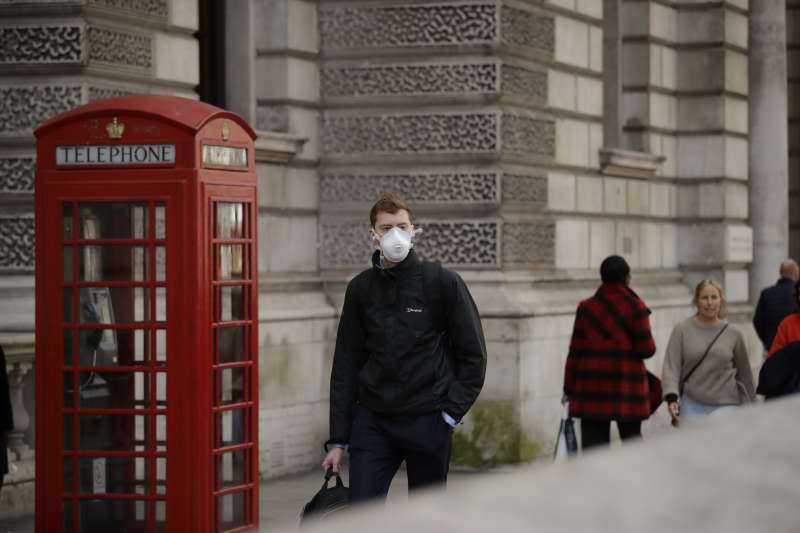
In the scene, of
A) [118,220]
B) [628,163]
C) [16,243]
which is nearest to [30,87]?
[16,243]

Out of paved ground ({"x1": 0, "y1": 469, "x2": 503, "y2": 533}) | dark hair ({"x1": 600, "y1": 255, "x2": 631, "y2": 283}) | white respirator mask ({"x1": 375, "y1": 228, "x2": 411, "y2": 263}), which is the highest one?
white respirator mask ({"x1": 375, "y1": 228, "x2": 411, "y2": 263})

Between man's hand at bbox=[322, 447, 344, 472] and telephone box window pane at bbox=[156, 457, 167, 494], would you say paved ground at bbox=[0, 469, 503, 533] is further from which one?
man's hand at bbox=[322, 447, 344, 472]

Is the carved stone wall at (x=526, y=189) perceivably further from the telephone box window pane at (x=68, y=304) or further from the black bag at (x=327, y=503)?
the black bag at (x=327, y=503)

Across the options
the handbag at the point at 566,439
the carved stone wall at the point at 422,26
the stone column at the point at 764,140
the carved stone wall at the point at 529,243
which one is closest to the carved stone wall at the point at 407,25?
the carved stone wall at the point at 422,26

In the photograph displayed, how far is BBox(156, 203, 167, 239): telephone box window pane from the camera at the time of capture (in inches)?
272

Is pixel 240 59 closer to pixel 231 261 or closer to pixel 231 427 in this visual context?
pixel 231 261

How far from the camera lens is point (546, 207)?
13266mm

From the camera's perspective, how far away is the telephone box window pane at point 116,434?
6984 mm

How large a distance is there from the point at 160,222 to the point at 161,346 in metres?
0.51

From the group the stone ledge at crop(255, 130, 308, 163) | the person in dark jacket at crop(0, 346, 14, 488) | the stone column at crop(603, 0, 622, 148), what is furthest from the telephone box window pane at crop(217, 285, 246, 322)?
the stone column at crop(603, 0, 622, 148)

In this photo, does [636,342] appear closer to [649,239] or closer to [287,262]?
[287,262]

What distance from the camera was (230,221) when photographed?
281 inches

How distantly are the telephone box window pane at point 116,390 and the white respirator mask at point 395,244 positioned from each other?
1345 millimetres

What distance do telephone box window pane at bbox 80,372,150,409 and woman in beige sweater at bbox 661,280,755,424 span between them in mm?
3394
